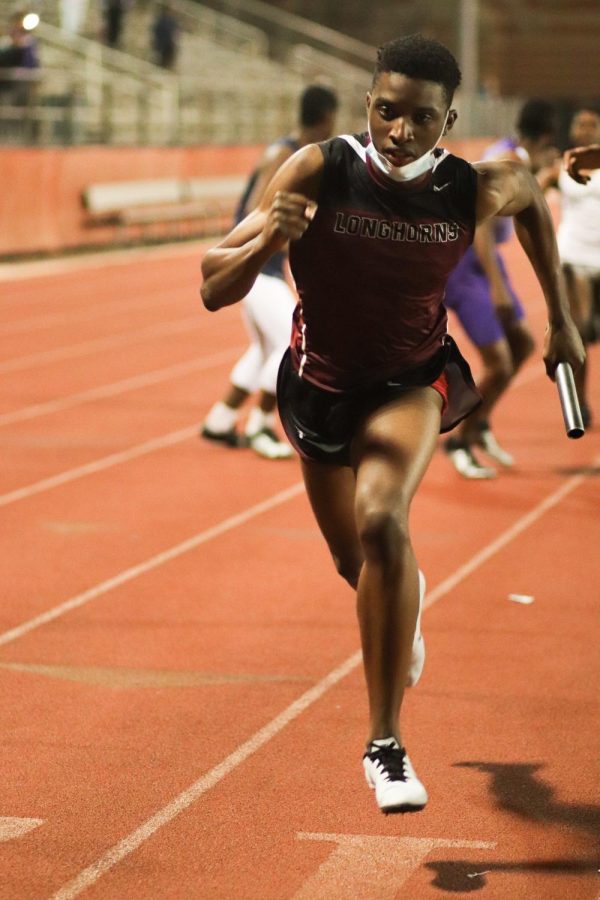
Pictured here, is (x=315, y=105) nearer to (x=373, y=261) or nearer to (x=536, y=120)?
(x=536, y=120)

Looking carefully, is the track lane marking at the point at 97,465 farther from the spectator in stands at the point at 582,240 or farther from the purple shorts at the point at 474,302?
the spectator in stands at the point at 582,240

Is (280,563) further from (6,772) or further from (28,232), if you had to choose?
(28,232)

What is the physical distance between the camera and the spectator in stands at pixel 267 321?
9.09m

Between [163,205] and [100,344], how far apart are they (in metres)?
11.4

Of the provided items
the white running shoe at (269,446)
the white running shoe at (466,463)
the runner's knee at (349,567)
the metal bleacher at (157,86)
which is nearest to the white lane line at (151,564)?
the white running shoe at (269,446)

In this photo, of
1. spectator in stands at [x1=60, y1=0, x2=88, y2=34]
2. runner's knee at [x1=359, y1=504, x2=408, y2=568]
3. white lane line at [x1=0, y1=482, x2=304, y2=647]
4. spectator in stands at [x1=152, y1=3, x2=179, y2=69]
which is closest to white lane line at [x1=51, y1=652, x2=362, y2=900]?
runner's knee at [x1=359, y1=504, x2=408, y2=568]

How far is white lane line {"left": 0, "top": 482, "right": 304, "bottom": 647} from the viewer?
6414 millimetres

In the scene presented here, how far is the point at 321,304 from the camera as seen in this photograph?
14.5ft

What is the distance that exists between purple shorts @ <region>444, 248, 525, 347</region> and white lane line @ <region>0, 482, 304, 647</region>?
1.34 meters

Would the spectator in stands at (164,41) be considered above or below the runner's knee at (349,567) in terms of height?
above

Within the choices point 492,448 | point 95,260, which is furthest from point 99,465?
point 95,260

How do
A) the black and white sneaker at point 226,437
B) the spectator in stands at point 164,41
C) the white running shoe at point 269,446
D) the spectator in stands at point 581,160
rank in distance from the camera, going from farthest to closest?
the spectator in stands at point 164,41, the black and white sneaker at point 226,437, the white running shoe at point 269,446, the spectator in stands at point 581,160

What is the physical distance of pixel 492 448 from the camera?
9773 mm

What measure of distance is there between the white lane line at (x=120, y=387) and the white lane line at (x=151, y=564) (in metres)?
3.15
